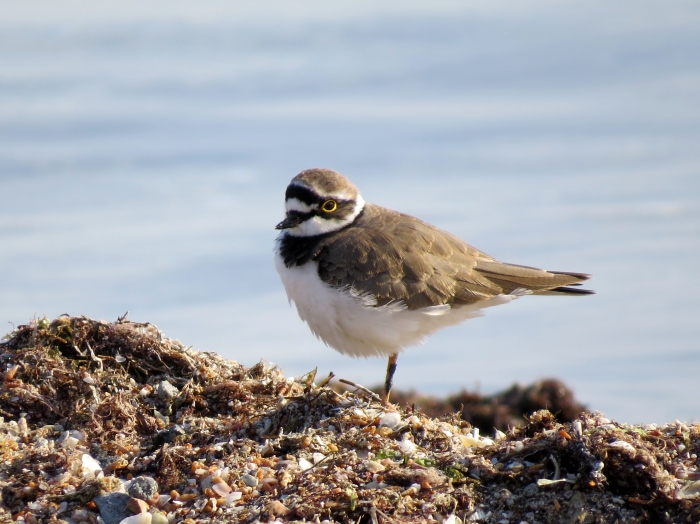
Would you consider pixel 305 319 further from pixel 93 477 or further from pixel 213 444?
pixel 93 477

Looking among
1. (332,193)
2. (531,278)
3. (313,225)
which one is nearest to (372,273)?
(313,225)

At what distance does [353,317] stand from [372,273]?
38 cm

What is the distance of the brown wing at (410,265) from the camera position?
6.73 meters

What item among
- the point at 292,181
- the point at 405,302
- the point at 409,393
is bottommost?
the point at 409,393

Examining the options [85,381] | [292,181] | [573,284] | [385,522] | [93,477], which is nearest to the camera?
[385,522]

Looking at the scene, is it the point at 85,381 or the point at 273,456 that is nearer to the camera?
the point at 273,456

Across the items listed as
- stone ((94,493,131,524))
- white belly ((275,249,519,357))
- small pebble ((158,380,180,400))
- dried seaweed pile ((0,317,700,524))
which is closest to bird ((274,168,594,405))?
white belly ((275,249,519,357))

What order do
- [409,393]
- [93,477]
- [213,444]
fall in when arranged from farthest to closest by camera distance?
[409,393]
[213,444]
[93,477]

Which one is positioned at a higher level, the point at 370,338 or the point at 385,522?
the point at 370,338

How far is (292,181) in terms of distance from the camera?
7285mm

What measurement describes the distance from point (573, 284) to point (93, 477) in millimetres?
4869

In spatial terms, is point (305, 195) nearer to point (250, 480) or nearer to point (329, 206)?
point (329, 206)

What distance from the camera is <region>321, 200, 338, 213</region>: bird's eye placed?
7.21 meters

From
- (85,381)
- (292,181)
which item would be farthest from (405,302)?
(85,381)
